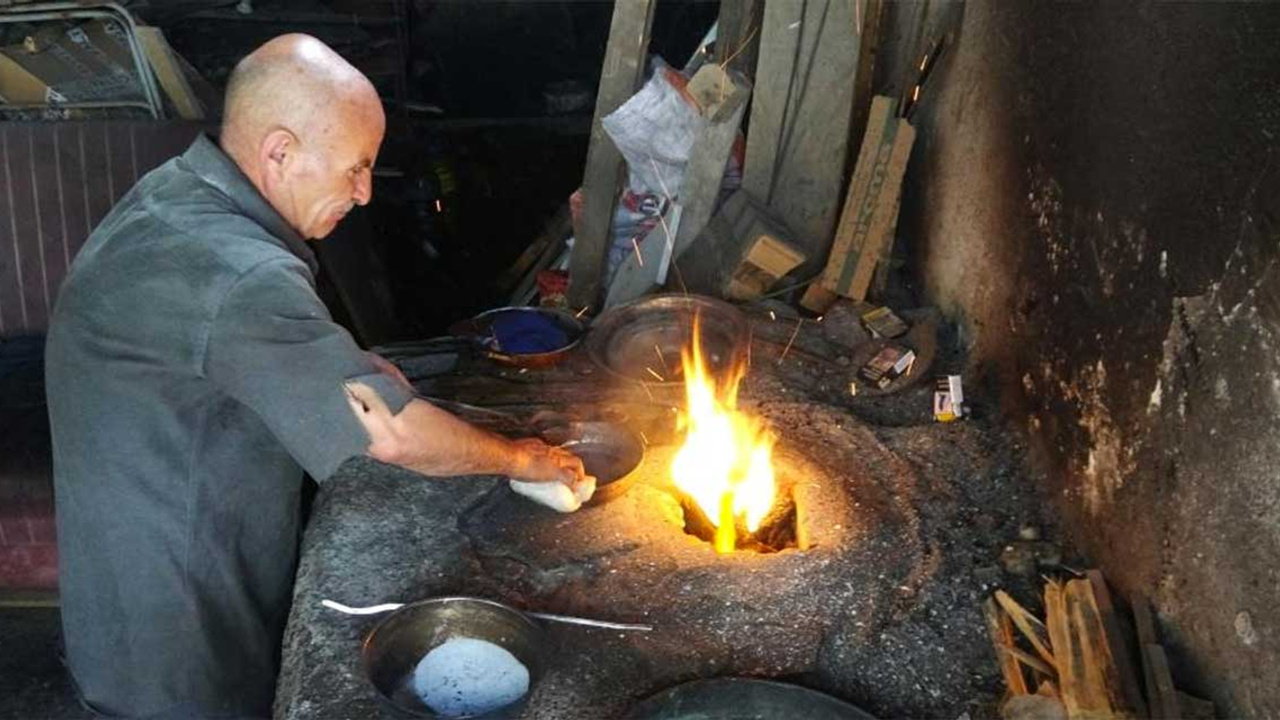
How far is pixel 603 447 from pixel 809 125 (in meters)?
2.00

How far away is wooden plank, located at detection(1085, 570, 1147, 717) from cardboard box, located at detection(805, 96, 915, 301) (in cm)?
192

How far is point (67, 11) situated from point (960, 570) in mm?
4874

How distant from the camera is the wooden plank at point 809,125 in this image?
4.57 m

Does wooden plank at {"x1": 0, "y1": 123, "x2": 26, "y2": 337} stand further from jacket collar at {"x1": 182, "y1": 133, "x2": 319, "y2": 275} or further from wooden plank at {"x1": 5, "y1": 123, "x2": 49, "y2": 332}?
jacket collar at {"x1": 182, "y1": 133, "x2": 319, "y2": 275}

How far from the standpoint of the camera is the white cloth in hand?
300 centimetres

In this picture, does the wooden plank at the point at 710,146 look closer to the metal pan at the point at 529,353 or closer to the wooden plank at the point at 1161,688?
the metal pan at the point at 529,353

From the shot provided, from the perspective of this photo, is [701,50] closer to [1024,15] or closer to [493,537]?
[1024,15]

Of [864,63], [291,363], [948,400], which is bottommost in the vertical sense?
[948,400]

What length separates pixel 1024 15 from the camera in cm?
365

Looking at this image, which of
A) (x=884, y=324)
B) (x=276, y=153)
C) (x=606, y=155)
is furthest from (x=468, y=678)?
(x=606, y=155)

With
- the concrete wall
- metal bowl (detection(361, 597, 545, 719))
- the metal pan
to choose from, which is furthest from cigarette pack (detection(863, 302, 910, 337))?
metal bowl (detection(361, 597, 545, 719))

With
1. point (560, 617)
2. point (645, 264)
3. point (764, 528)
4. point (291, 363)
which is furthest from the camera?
point (645, 264)

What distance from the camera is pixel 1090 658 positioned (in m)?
2.57

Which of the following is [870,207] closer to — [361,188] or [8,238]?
[361,188]
